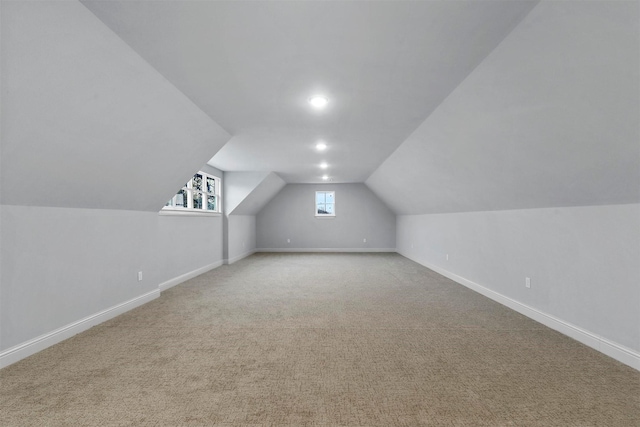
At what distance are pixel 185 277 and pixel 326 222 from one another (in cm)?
542

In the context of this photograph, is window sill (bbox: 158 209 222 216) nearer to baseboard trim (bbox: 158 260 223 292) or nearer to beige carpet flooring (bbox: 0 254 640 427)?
baseboard trim (bbox: 158 260 223 292)

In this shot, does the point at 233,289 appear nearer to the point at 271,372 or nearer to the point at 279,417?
the point at 271,372

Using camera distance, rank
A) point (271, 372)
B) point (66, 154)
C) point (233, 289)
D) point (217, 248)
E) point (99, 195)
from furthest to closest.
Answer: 1. point (217, 248)
2. point (233, 289)
3. point (99, 195)
4. point (66, 154)
5. point (271, 372)

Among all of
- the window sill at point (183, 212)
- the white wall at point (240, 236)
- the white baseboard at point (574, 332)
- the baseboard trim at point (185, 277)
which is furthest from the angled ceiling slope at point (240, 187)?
the white baseboard at point (574, 332)

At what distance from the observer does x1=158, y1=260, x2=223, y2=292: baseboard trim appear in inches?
189

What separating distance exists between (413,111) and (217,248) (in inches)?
212

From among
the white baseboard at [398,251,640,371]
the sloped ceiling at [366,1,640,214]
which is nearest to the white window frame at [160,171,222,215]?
the sloped ceiling at [366,1,640,214]

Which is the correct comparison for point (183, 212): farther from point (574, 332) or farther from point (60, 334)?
point (574, 332)

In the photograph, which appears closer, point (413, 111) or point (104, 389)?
point (104, 389)

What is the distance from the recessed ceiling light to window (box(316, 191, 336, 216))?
6.99 metres

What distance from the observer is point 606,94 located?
5.73 feet

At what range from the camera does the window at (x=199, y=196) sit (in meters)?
5.50

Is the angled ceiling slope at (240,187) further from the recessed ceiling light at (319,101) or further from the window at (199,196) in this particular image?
the recessed ceiling light at (319,101)

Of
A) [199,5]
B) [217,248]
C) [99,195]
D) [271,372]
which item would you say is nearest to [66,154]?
[99,195]
